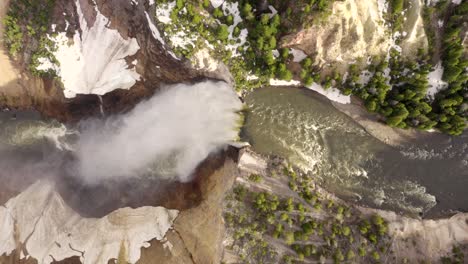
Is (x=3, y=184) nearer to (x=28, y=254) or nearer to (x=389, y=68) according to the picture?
(x=28, y=254)

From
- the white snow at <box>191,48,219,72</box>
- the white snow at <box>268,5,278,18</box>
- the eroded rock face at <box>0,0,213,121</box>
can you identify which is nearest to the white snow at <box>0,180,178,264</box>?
the eroded rock face at <box>0,0,213,121</box>

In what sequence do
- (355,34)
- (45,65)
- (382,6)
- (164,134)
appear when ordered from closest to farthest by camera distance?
(355,34) < (382,6) < (164,134) < (45,65)

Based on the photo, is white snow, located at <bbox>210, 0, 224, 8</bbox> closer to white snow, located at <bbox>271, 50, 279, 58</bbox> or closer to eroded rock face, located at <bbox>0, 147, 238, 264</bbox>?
white snow, located at <bbox>271, 50, 279, 58</bbox>

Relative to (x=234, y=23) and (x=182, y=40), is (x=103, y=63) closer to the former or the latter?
(x=182, y=40)

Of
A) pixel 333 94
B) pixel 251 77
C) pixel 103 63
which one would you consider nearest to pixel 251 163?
pixel 251 77

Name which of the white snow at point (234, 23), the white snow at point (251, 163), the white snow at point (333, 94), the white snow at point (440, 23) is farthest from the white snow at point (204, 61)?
the white snow at point (440, 23)

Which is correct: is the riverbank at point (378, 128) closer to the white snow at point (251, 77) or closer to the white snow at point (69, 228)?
the white snow at point (251, 77)
